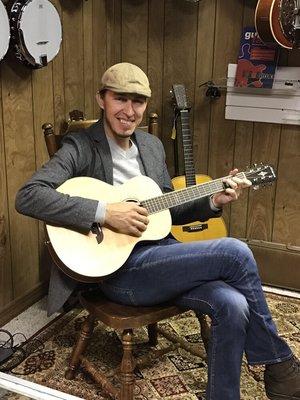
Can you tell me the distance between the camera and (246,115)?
2613 millimetres

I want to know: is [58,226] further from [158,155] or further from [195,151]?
[195,151]

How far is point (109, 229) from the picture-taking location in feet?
5.36

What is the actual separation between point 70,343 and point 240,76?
1.51 metres

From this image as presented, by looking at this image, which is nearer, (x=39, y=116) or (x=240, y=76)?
(x=39, y=116)

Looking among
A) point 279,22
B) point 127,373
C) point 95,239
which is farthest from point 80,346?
point 279,22

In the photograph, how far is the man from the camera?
1503 millimetres

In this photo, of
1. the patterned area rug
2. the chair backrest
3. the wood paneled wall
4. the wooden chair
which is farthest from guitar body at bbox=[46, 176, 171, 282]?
the wood paneled wall

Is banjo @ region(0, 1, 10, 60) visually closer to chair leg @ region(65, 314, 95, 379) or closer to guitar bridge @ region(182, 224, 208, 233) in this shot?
chair leg @ region(65, 314, 95, 379)

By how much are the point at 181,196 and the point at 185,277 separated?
1.00 ft

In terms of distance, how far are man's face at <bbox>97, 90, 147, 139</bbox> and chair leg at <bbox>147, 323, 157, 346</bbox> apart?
2.62ft

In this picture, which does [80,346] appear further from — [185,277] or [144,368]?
[185,277]

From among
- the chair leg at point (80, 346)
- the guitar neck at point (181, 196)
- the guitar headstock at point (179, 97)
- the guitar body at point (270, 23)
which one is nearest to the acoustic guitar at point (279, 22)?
the guitar body at point (270, 23)

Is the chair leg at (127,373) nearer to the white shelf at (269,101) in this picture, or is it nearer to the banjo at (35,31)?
the banjo at (35,31)

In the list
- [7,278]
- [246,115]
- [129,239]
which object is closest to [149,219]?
[129,239]
